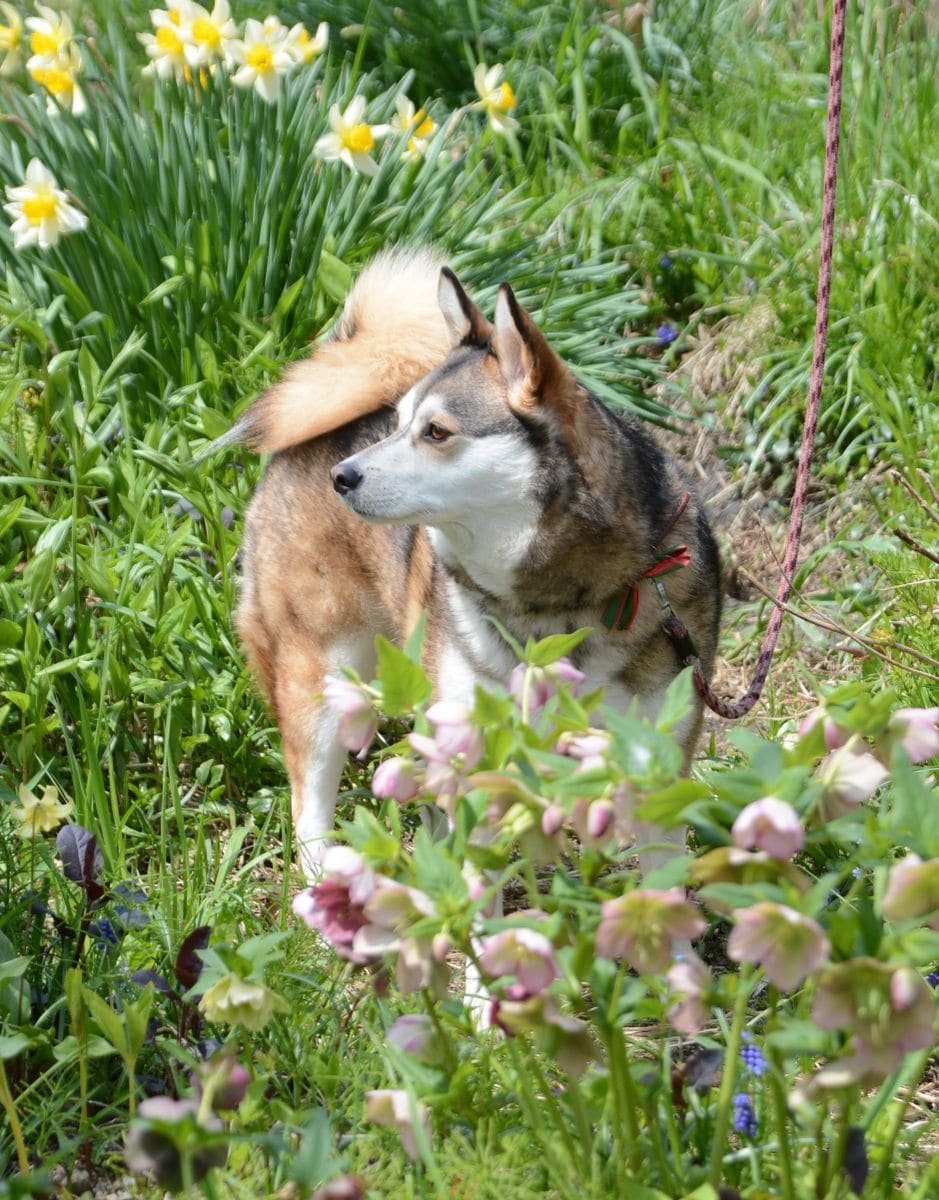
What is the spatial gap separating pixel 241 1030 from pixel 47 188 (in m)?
2.36

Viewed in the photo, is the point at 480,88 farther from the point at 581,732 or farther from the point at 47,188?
the point at 581,732

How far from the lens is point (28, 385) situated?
12.8 feet

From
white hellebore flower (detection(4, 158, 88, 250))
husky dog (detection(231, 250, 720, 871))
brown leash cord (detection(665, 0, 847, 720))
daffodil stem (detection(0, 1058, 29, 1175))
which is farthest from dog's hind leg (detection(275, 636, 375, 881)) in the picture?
daffodil stem (detection(0, 1058, 29, 1175))

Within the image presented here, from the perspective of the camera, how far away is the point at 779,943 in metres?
1.20

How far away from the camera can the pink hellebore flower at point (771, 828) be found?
123 centimetres

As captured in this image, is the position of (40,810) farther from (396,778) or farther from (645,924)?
(645,924)

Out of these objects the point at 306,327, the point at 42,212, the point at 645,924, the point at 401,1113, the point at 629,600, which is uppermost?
the point at 42,212

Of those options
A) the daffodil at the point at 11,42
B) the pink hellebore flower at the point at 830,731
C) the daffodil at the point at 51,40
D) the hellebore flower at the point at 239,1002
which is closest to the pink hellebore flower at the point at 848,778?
the pink hellebore flower at the point at 830,731

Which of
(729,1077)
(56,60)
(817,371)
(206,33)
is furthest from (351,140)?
(729,1077)

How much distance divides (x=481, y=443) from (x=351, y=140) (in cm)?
158

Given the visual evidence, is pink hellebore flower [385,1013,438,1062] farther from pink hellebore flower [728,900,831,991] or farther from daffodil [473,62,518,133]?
daffodil [473,62,518,133]

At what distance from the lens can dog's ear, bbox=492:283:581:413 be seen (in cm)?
259

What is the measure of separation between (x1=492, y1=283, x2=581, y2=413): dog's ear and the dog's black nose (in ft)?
1.13

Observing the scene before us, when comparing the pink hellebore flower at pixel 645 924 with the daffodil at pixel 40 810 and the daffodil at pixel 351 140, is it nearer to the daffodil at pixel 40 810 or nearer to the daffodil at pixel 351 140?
the daffodil at pixel 40 810
